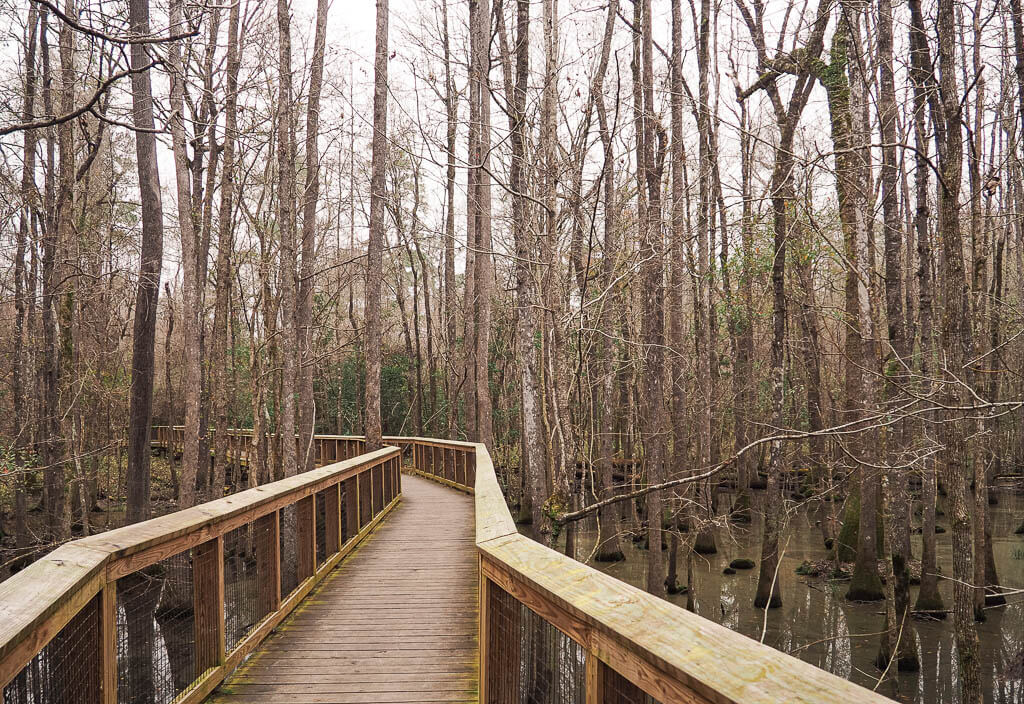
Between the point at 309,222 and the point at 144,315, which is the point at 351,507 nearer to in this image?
the point at 144,315

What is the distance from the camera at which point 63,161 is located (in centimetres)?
1224

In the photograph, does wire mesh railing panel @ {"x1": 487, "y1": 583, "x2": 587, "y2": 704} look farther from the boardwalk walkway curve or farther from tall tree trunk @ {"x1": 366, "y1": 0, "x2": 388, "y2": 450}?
tall tree trunk @ {"x1": 366, "y1": 0, "x2": 388, "y2": 450}

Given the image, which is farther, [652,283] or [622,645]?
[652,283]

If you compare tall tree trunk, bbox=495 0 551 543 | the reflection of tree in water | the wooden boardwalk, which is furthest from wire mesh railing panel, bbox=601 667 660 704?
tall tree trunk, bbox=495 0 551 543

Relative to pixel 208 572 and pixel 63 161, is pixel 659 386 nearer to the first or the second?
pixel 208 572

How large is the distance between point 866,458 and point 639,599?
11.8 metres

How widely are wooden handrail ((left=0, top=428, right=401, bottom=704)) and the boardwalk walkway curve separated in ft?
0.03

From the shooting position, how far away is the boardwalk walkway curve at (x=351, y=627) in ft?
5.47

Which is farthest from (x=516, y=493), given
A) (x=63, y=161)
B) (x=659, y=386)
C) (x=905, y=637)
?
(x=63, y=161)

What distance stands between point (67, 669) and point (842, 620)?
11.9 m

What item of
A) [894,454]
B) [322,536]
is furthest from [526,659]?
[894,454]

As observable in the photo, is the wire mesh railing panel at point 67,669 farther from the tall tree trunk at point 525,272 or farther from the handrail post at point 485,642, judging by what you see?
the tall tree trunk at point 525,272

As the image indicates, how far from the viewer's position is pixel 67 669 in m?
2.47

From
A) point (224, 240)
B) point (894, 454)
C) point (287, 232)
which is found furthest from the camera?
point (224, 240)
